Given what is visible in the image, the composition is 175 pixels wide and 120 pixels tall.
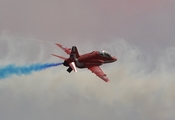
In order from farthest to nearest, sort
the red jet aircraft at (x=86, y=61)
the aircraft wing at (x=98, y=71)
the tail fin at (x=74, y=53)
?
the tail fin at (x=74, y=53) → the red jet aircraft at (x=86, y=61) → the aircraft wing at (x=98, y=71)

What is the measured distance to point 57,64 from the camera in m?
148

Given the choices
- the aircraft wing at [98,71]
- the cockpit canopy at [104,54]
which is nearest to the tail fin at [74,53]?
the aircraft wing at [98,71]

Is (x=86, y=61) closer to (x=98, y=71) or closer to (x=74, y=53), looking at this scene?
(x=74, y=53)

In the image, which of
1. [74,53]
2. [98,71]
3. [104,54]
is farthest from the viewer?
[104,54]

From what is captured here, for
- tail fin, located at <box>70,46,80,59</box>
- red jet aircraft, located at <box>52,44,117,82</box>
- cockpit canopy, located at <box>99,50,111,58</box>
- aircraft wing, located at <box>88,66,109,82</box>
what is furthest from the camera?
cockpit canopy, located at <box>99,50,111,58</box>

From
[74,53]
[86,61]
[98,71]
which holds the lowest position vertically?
[98,71]

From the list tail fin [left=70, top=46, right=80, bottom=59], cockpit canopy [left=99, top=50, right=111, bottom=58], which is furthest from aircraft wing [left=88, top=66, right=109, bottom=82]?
tail fin [left=70, top=46, right=80, bottom=59]

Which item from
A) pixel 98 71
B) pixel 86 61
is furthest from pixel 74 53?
pixel 98 71

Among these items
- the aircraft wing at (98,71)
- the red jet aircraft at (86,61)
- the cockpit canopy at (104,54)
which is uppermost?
the cockpit canopy at (104,54)

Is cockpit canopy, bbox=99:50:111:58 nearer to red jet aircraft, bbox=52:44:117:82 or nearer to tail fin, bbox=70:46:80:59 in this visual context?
red jet aircraft, bbox=52:44:117:82

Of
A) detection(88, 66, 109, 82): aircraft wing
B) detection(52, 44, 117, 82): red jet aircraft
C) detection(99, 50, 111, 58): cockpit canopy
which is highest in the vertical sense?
detection(99, 50, 111, 58): cockpit canopy

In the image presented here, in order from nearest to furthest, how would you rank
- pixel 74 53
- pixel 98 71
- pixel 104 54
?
pixel 98 71 → pixel 74 53 → pixel 104 54

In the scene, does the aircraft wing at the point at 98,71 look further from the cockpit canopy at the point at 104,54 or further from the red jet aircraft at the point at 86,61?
the cockpit canopy at the point at 104,54

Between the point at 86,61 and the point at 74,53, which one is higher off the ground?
the point at 74,53
